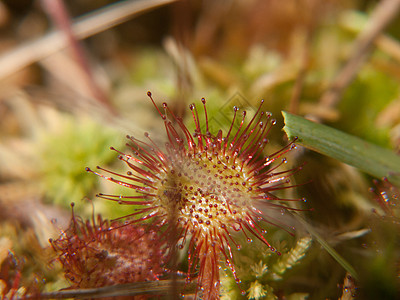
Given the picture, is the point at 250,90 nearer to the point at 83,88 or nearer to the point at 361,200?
the point at 361,200

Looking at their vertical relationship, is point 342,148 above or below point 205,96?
below

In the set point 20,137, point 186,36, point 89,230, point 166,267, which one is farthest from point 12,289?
point 186,36

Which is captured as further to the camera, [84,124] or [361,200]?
[84,124]

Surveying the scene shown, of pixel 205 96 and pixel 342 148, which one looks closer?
pixel 342 148
